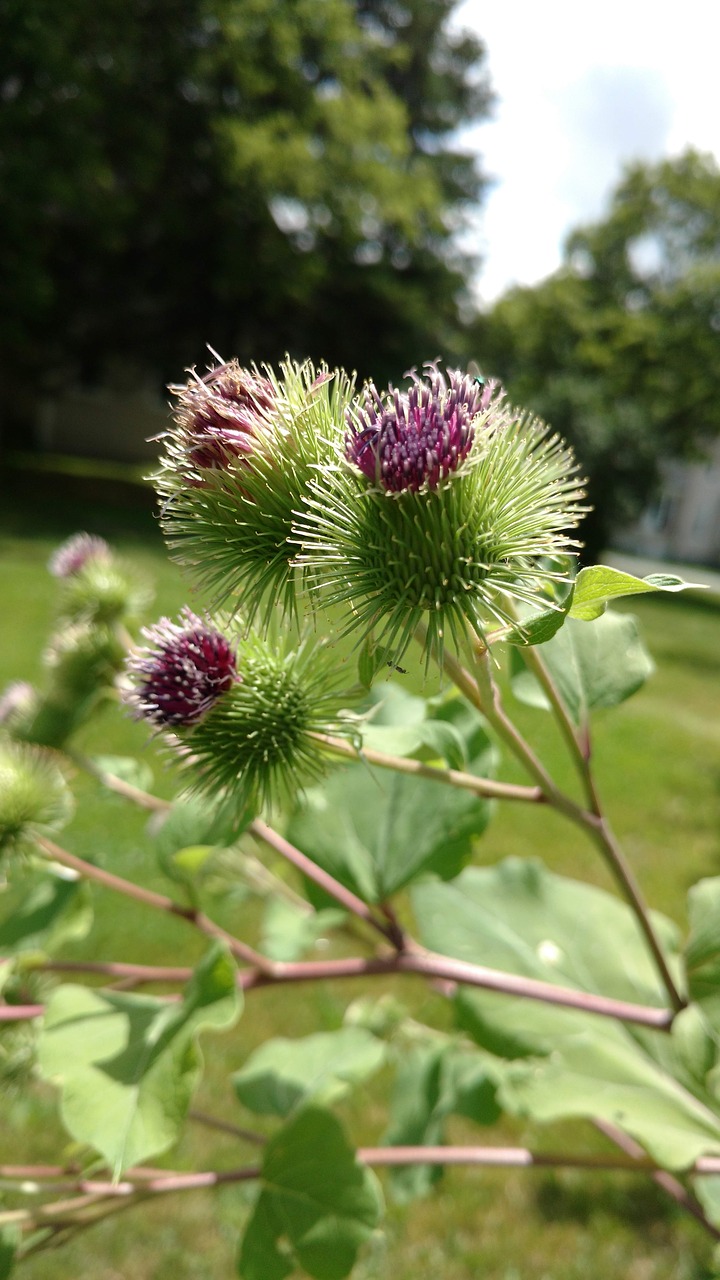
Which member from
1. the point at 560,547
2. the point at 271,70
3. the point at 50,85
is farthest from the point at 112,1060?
the point at 271,70

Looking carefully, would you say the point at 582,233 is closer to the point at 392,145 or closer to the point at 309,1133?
the point at 392,145

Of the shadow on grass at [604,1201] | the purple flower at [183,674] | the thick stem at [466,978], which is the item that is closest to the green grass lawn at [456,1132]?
the shadow on grass at [604,1201]

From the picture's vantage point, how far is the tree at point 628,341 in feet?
67.9

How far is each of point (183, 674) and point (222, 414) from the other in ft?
1.08

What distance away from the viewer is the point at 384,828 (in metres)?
1.46

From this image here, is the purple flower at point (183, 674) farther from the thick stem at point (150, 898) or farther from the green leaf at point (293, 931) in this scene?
the green leaf at point (293, 931)

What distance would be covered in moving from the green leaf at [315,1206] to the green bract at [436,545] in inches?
27.3

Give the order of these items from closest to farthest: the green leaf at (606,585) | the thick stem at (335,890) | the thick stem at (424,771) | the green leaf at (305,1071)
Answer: the green leaf at (606,585), the thick stem at (424,771), the thick stem at (335,890), the green leaf at (305,1071)

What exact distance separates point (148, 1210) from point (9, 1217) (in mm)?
1671

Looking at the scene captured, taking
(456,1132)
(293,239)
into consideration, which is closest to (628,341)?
(293,239)

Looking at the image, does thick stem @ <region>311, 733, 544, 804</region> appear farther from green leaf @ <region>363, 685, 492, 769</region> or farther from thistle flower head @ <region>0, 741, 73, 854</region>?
thistle flower head @ <region>0, 741, 73, 854</region>

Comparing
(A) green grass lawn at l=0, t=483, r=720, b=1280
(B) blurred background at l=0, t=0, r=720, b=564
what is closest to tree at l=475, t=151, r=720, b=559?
(B) blurred background at l=0, t=0, r=720, b=564

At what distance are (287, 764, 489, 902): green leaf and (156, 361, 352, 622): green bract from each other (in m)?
0.37

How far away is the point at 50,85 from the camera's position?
13992 mm
